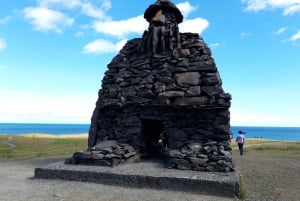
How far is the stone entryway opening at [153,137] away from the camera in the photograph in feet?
39.9

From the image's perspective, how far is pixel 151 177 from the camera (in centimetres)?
859

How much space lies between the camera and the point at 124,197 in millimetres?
7590

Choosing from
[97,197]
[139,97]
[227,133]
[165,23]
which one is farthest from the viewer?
[165,23]

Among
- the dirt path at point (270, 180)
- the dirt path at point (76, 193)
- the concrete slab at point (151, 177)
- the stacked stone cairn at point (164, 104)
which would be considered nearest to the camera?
the dirt path at point (76, 193)

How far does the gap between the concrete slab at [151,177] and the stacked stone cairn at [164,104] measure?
1.81 feet

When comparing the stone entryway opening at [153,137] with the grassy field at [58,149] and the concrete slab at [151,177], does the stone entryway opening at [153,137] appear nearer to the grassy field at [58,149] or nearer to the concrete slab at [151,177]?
the concrete slab at [151,177]

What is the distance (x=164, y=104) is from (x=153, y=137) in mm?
2994

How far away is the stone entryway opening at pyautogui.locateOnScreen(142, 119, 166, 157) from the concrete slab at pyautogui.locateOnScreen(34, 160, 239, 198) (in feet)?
6.88

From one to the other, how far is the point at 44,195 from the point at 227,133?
19.6 ft

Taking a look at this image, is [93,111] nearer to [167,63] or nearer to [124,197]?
[167,63]

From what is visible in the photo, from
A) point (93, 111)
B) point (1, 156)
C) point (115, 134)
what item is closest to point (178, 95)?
point (115, 134)

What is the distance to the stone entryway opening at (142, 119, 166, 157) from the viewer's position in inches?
478

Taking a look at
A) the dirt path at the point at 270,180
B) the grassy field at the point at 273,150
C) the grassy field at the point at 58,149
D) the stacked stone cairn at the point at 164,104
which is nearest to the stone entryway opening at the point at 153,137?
the stacked stone cairn at the point at 164,104

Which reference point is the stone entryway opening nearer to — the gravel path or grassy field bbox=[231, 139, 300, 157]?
the gravel path
